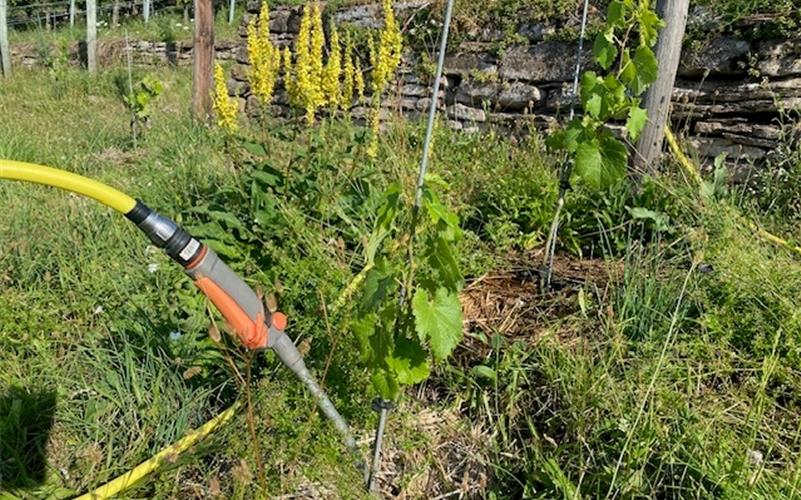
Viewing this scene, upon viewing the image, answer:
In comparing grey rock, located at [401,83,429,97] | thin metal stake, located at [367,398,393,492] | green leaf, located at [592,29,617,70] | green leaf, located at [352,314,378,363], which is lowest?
thin metal stake, located at [367,398,393,492]

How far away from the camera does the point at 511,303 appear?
2.25 m

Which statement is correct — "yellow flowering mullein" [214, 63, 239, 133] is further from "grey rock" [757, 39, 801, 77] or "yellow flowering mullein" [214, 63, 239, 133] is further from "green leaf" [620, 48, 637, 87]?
"grey rock" [757, 39, 801, 77]

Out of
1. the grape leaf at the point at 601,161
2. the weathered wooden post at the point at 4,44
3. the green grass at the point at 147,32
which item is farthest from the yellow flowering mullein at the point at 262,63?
the green grass at the point at 147,32

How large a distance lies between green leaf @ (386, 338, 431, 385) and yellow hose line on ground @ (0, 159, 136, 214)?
0.66m

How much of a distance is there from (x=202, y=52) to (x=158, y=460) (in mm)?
5205

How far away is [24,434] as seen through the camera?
1700mm

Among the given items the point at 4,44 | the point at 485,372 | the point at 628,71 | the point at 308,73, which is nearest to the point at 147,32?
the point at 4,44

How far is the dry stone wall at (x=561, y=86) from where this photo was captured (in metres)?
3.24

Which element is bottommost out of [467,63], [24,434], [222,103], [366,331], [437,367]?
[24,434]

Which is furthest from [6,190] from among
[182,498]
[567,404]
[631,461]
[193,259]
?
[631,461]

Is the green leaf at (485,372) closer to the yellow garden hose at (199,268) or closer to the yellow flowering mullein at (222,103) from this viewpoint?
the yellow garden hose at (199,268)

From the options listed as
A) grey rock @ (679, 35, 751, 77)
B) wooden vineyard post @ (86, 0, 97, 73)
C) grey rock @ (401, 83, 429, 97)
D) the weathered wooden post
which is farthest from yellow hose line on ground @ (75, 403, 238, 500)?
wooden vineyard post @ (86, 0, 97, 73)

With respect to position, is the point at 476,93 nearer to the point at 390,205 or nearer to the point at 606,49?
the point at 606,49

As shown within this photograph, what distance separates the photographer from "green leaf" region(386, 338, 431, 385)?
136 cm
